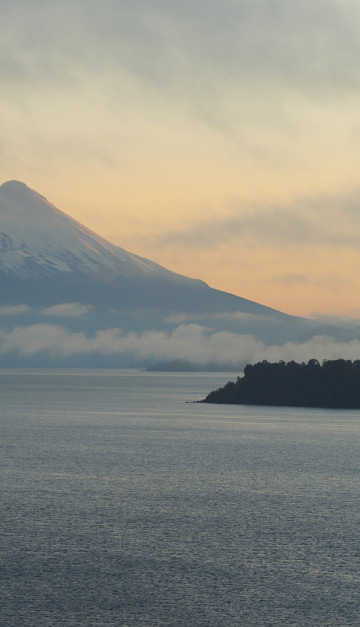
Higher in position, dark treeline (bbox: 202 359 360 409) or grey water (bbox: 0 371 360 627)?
dark treeline (bbox: 202 359 360 409)

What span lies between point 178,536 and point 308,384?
155m

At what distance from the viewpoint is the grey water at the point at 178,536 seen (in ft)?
101

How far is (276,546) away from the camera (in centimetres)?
4162

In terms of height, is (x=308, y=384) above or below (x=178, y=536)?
above

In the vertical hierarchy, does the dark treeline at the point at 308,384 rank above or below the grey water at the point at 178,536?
above

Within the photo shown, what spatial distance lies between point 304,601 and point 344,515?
19.1 m

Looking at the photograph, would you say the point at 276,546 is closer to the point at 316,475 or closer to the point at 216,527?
the point at 216,527

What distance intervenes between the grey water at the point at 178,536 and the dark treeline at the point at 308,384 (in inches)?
3611

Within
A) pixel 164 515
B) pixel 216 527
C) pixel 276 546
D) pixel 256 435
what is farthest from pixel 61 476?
pixel 256 435

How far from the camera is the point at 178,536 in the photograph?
43.7m

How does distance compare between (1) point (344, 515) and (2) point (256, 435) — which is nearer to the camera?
(1) point (344, 515)

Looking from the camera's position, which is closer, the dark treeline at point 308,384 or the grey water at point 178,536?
the grey water at point 178,536

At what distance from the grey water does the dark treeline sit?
301 feet

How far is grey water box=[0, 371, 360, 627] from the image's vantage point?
30641mm
